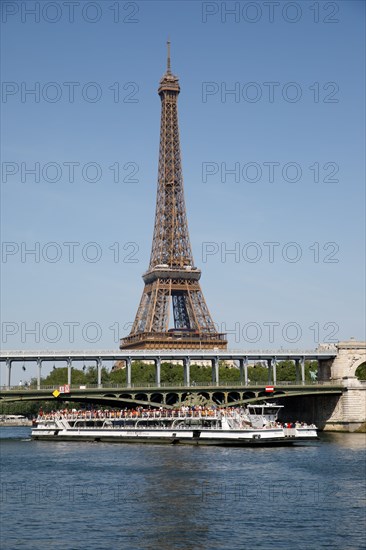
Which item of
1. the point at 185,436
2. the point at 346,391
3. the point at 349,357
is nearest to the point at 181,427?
the point at 185,436

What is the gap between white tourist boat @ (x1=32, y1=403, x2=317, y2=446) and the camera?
303 feet

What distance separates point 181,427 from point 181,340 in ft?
180

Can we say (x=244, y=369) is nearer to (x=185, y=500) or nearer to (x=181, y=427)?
(x=181, y=427)

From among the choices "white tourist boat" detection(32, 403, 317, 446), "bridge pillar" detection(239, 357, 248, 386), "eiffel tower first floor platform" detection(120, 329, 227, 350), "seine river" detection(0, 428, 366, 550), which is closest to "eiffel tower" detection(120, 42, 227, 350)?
"eiffel tower first floor platform" detection(120, 329, 227, 350)

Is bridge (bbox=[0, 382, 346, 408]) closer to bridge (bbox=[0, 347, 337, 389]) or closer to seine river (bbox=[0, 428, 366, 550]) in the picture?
bridge (bbox=[0, 347, 337, 389])

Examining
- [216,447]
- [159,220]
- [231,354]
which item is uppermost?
[159,220]

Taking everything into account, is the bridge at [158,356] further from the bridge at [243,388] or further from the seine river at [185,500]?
the seine river at [185,500]

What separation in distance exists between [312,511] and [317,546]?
8908 mm

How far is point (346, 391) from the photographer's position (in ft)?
392

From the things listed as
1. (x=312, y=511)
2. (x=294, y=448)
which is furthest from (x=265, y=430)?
(x=312, y=511)

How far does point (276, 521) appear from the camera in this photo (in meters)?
45.2

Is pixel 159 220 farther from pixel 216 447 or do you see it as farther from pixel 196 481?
pixel 196 481

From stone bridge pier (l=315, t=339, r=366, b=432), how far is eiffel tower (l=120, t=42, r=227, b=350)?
34381mm

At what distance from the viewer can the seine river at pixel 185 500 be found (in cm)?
4106
